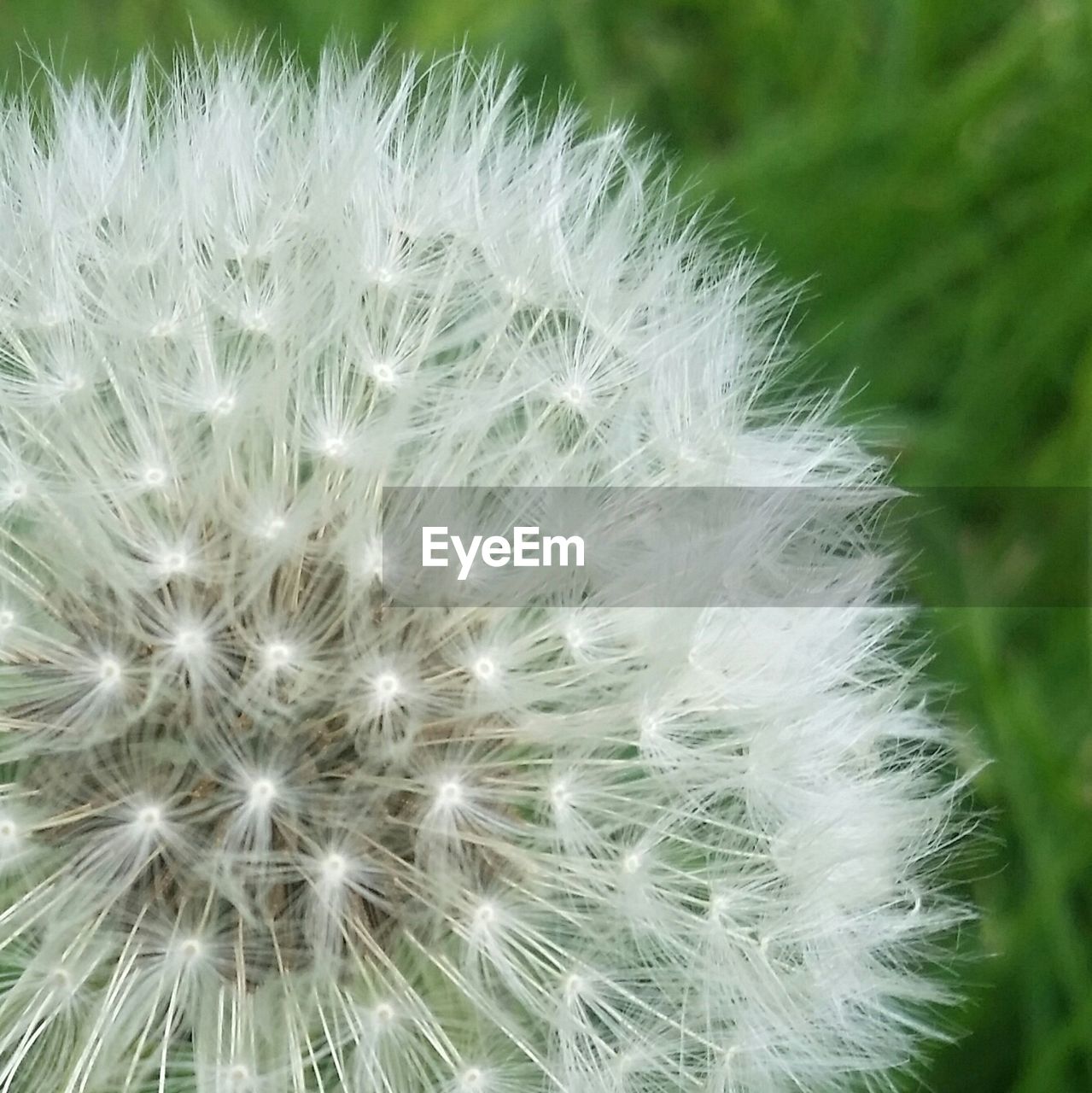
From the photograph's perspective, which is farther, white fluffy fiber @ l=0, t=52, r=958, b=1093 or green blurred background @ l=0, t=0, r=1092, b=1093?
green blurred background @ l=0, t=0, r=1092, b=1093

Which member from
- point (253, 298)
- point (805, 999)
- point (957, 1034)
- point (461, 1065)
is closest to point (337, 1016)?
point (461, 1065)

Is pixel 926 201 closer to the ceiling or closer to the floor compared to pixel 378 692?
closer to the ceiling

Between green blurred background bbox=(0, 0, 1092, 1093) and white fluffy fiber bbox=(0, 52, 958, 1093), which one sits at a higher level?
green blurred background bbox=(0, 0, 1092, 1093)

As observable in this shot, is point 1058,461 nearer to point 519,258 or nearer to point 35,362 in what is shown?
point 519,258

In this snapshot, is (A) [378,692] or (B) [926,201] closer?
(A) [378,692]

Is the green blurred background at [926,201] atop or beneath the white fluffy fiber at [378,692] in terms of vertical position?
atop
